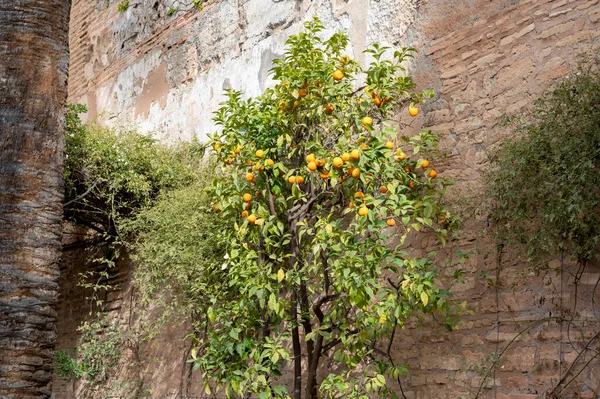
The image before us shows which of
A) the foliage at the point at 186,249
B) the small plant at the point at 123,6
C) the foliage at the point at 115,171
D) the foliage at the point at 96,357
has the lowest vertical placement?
the foliage at the point at 96,357

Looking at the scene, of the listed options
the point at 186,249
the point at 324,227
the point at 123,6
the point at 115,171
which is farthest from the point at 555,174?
the point at 123,6

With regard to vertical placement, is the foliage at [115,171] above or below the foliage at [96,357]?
above

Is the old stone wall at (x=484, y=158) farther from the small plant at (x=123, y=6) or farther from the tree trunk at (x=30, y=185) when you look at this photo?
the small plant at (x=123, y=6)

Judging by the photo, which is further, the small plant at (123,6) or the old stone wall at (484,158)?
the small plant at (123,6)

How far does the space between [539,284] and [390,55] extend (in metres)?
1.98

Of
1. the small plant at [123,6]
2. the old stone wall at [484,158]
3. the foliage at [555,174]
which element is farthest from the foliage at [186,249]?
the small plant at [123,6]

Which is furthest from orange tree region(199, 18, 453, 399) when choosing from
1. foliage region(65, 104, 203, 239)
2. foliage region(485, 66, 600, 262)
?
foliage region(65, 104, 203, 239)

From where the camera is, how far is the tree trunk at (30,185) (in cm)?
420

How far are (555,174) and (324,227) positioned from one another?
4.50ft

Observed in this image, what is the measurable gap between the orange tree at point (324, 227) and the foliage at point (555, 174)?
53cm

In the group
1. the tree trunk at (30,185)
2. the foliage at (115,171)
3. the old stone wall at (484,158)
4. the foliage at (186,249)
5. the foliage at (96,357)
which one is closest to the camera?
the old stone wall at (484,158)

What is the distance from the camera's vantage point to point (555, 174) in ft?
12.0

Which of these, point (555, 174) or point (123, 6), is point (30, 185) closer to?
point (555, 174)

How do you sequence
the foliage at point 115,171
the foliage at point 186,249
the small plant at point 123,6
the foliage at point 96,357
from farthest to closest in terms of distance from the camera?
the small plant at point 123,6
the foliage at point 96,357
the foliage at point 115,171
the foliage at point 186,249
